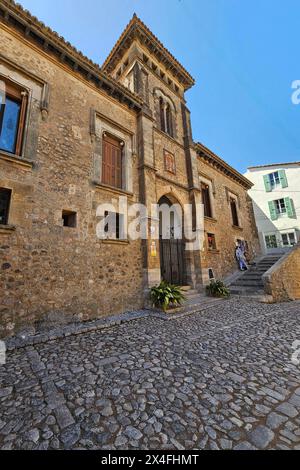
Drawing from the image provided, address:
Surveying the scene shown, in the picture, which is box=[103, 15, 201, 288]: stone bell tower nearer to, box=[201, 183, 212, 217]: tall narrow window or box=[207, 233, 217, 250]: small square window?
box=[201, 183, 212, 217]: tall narrow window

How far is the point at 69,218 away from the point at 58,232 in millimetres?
731

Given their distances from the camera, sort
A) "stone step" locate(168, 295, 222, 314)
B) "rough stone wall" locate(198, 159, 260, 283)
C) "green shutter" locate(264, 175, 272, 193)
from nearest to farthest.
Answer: "stone step" locate(168, 295, 222, 314) < "rough stone wall" locate(198, 159, 260, 283) < "green shutter" locate(264, 175, 272, 193)

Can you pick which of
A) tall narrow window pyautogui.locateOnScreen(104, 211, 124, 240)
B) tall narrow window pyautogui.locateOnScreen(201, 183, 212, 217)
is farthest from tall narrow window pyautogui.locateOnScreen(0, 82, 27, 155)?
tall narrow window pyautogui.locateOnScreen(201, 183, 212, 217)

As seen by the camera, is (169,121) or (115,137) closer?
(115,137)

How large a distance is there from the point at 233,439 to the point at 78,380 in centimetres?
183

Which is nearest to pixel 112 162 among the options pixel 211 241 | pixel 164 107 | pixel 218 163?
pixel 164 107

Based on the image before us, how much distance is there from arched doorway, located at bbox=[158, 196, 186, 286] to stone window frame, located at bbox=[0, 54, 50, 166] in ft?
18.1

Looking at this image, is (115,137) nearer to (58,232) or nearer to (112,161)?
(112,161)

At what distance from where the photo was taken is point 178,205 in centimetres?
950

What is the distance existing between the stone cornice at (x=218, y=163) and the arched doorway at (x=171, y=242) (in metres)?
3.94

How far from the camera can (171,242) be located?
9109 mm

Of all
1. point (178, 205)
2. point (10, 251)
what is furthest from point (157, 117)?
point (10, 251)

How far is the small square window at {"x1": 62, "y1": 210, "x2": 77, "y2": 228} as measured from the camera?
5682 mm
